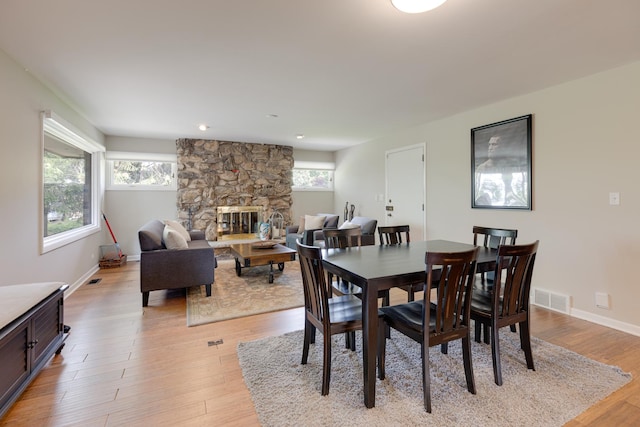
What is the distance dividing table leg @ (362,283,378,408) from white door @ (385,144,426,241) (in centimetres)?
329

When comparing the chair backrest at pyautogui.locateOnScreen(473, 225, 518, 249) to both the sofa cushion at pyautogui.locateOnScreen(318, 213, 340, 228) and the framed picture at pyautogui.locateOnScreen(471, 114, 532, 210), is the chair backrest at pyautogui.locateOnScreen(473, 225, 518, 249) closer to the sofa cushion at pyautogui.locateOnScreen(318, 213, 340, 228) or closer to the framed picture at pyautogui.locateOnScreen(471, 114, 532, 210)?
the framed picture at pyautogui.locateOnScreen(471, 114, 532, 210)

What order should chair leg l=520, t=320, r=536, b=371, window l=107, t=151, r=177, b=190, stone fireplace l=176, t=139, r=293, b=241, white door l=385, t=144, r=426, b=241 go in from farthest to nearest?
stone fireplace l=176, t=139, r=293, b=241 < window l=107, t=151, r=177, b=190 < white door l=385, t=144, r=426, b=241 < chair leg l=520, t=320, r=536, b=371

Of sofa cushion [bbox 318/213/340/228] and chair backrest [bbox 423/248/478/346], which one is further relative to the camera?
sofa cushion [bbox 318/213/340/228]

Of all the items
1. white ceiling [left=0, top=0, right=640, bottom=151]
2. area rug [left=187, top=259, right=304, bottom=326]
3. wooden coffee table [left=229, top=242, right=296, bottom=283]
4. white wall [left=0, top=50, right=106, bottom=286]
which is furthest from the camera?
wooden coffee table [left=229, top=242, right=296, bottom=283]

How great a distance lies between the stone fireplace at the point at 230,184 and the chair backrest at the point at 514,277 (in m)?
5.14

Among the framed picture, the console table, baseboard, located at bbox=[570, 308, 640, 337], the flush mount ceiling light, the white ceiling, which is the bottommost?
baseboard, located at bbox=[570, 308, 640, 337]

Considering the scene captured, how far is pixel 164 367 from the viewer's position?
206 centimetres

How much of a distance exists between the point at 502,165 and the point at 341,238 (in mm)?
2223

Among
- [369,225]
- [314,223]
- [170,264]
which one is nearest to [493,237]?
[369,225]

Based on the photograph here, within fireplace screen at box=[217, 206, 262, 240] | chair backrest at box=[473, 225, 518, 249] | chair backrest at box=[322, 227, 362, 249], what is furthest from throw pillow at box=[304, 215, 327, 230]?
chair backrest at box=[473, 225, 518, 249]

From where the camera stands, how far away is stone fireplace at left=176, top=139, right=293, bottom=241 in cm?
580

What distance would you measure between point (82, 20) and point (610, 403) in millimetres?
3891

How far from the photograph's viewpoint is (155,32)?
206cm

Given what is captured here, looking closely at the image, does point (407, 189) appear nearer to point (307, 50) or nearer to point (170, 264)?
point (307, 50)
